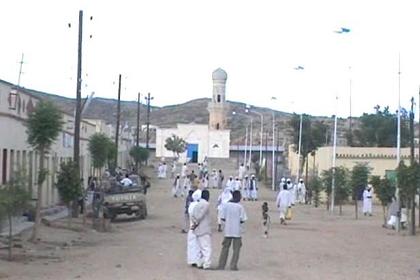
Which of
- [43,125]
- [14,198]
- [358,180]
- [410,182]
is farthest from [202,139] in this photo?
[14,198]

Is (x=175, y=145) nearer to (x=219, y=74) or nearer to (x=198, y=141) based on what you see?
(x=198, y=141)

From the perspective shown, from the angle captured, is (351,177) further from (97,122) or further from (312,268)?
(312,268)

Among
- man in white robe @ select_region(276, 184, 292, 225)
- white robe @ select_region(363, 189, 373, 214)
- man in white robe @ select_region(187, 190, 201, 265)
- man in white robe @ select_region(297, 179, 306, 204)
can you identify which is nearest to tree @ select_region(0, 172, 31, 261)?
man in white robe @ select_region(187, 190, 201, 265)

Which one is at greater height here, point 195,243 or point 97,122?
point 97,122

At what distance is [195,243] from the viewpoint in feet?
66.2

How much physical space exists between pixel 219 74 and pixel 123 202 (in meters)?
105

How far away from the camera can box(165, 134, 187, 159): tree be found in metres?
132

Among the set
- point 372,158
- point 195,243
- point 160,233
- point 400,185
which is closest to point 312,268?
point 195,243

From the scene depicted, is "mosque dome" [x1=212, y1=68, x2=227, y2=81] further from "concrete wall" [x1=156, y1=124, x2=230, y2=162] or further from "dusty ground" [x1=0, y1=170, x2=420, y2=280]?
"dusty ground" [x1=0, y1=170, x2=420, y2=280]

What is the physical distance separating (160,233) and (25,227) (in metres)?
4.47

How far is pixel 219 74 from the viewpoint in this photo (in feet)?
472

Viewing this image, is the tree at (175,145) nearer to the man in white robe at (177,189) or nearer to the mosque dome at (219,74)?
the mosque dome at (219,74)

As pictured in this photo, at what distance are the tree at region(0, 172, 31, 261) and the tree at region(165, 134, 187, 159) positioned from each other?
107407mm

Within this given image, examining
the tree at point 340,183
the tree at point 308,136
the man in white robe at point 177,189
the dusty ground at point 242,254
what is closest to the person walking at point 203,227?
the dusty ground at point 242,254
